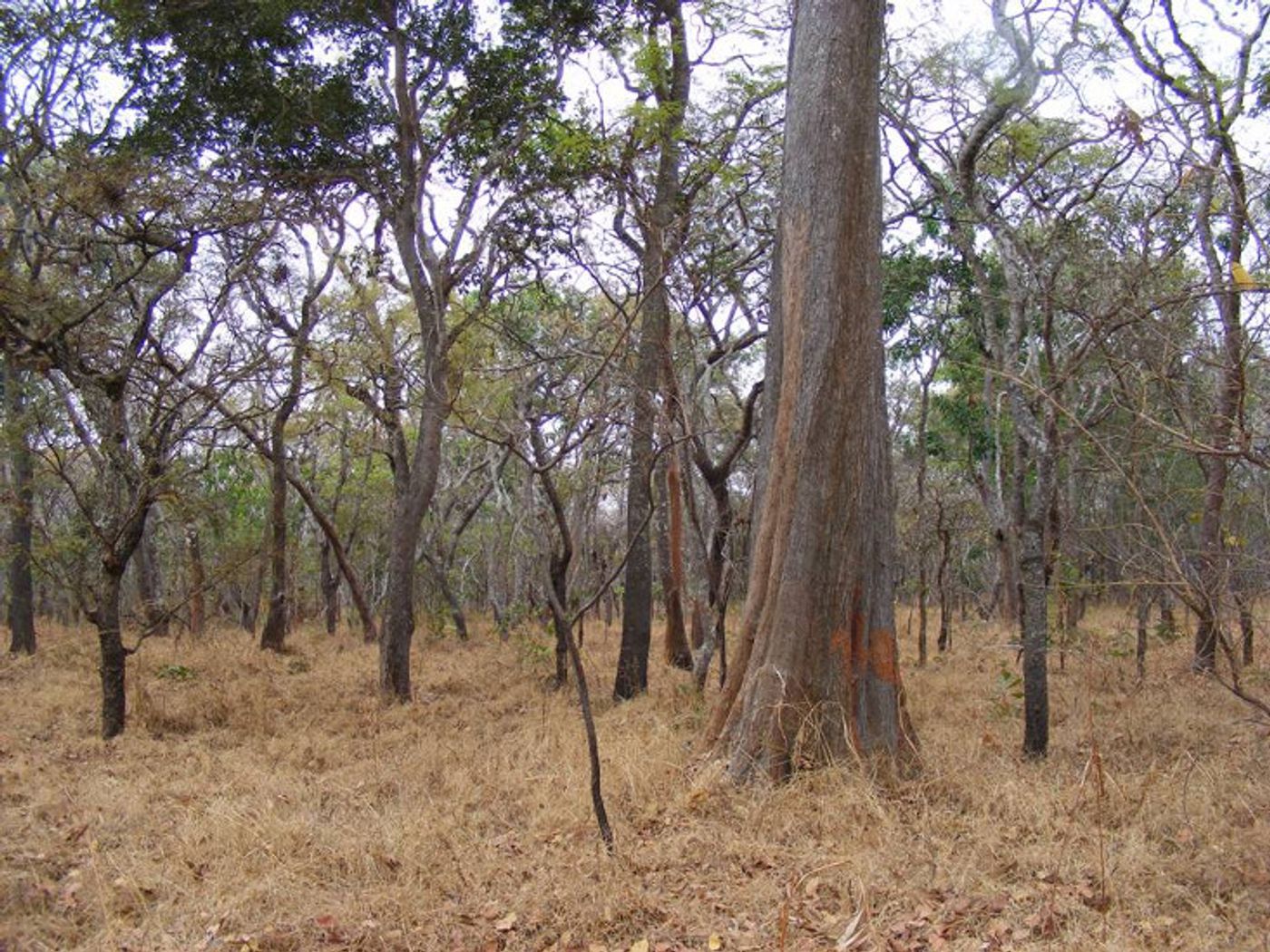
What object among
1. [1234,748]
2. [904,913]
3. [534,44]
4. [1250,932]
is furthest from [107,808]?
[534,44]

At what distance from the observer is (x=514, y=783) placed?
20.4 feet

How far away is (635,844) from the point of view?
4.64m

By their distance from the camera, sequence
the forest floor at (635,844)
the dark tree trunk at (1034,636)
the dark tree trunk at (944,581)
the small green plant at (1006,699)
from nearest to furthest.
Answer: the forest floor at (635,844) < the dark tree trunk at (1034,636) < the small green plant at (1006,699) < the dark tree trunk at (944,581)

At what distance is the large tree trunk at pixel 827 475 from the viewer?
17.6 feet

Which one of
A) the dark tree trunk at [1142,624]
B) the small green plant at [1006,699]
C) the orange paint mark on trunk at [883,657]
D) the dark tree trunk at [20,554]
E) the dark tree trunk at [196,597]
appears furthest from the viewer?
the dark tree trunk at [196,597]

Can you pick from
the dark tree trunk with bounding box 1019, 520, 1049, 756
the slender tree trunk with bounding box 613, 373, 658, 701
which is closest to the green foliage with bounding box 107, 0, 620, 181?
the slender tree trunk with bounding box 613, 373, 658, 701

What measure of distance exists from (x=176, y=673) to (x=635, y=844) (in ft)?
28.0

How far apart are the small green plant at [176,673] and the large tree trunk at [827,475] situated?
8024 mm

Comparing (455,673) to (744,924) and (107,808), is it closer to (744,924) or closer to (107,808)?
(107,808)

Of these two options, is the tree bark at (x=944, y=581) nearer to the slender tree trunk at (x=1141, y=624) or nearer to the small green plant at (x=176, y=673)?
the slender tree trunk at (x=1141, y=624)

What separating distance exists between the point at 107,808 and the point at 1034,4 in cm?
915

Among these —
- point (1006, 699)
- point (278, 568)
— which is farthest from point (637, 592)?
point (278, 568)

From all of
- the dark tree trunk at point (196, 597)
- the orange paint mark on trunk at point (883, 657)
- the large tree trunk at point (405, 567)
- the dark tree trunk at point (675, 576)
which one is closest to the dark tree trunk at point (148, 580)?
the dark tree trunk at point (196, 597)

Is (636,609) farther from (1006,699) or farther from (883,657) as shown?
(883,657)
